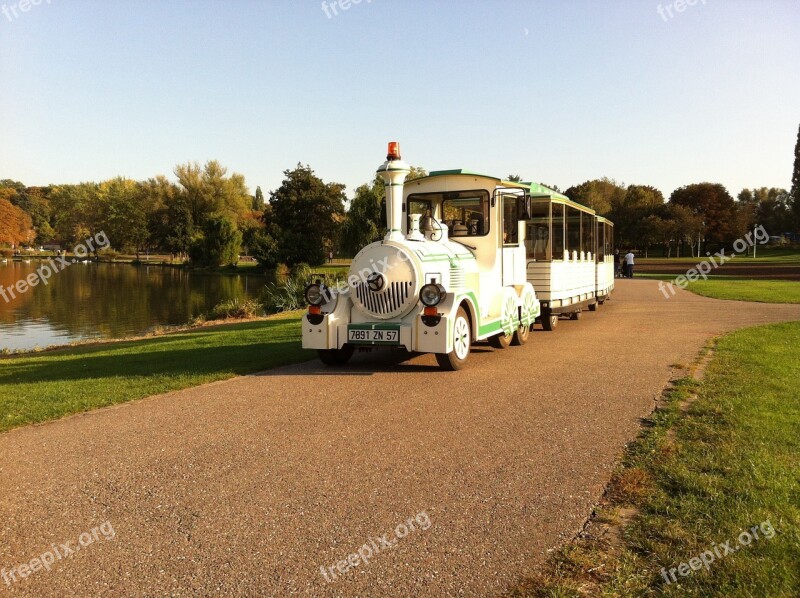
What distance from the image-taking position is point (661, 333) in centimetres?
1434

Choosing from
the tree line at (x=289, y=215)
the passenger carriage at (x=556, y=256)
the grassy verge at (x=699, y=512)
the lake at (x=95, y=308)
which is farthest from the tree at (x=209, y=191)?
the grassy verge at (x=699, y=512)

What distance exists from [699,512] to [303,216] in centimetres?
6650

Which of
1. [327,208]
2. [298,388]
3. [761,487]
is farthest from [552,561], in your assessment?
[327,208]

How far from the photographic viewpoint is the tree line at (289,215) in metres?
67.4

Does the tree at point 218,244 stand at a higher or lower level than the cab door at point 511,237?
higher

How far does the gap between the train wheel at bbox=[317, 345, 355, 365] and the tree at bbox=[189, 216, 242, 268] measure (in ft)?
226

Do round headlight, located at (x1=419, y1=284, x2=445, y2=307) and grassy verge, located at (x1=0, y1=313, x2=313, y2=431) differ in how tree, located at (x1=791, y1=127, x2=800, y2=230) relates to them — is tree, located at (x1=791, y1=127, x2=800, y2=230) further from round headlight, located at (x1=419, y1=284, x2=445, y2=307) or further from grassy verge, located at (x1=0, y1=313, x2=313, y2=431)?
round headlight, located at (x1=419, y1=284, x2=445, y2=307)

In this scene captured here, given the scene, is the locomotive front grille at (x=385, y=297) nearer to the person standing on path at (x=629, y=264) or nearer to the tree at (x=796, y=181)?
the person standing on path at (x=629, y=264)

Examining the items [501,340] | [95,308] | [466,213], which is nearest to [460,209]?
[466,213]

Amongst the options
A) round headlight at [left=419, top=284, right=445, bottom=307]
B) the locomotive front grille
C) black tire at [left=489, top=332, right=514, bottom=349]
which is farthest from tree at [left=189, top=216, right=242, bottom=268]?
round headlight at [left=419, top=284, right=445, bottom=307]

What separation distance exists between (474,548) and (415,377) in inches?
223

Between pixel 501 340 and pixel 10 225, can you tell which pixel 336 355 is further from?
pixel 10 225

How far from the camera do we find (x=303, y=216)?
2712 inches

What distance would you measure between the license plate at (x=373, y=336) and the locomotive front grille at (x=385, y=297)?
1.30ft
